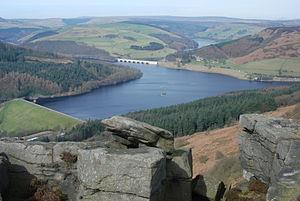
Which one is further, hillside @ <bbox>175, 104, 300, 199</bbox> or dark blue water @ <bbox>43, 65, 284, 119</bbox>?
dark blue water @ <bbox>43, 65, 284, 119</bbox>

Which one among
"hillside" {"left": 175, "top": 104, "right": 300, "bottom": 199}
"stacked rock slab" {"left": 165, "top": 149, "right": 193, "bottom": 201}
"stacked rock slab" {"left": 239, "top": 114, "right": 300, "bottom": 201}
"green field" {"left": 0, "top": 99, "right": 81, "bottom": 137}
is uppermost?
"stacked rock slab" {"left": 239, "top": 114, "right": 300, "bottom": 201}

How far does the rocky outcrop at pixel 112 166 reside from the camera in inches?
452

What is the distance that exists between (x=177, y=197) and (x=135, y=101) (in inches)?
5161

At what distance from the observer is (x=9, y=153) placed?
14500 mm

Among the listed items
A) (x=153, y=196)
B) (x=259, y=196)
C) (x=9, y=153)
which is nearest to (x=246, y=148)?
(x=259, y=196)

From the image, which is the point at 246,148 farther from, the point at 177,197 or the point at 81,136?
the point at 81,136

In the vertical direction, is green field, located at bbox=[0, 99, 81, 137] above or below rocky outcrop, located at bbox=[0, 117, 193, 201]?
below

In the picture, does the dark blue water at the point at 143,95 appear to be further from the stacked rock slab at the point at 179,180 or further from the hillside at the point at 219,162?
the stacked rock slab at the point at 179,180

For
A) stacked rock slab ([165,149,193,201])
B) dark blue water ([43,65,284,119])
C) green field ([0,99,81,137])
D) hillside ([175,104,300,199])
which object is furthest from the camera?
dark blue water ([43,65,284,119])

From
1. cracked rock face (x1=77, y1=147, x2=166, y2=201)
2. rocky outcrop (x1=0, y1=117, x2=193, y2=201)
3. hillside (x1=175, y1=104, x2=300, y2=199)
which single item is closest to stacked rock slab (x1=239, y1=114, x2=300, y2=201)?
hillside (x1=175, y1=104, x2=300, y2=199)

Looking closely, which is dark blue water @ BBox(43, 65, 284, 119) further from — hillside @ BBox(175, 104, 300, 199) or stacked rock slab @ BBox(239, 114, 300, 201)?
stacked rock slab @ BBox(239, 114, 300, 201)

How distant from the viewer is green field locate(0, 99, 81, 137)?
117 meters

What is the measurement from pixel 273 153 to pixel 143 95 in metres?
142

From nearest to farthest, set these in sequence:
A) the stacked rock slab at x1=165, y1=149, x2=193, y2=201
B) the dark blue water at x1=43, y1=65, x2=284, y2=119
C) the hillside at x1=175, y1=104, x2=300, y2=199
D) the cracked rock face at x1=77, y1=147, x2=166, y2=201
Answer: the cracked rock face at x1=77, y1=147, x2=166, y2=201 < the stacked rock slab at x1=165, y1=149, x2=193, y2=201 < the hillside at x1=175, y1=104, x2=300, y2=199 < the dark blue water at x1=43, y1=65, x2=284, y2=119
